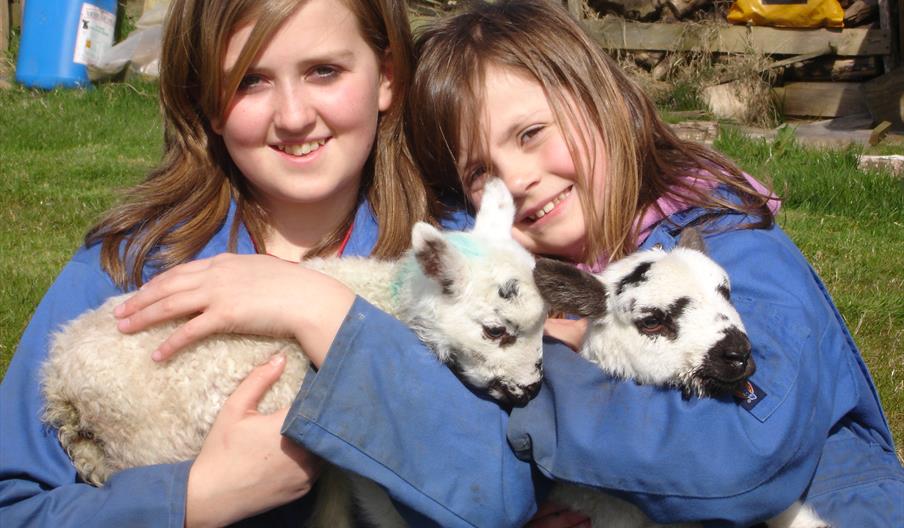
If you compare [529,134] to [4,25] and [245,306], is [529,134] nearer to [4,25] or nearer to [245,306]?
[245,306]

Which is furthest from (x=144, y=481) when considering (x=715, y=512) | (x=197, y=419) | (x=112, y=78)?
(x=112, y=78)

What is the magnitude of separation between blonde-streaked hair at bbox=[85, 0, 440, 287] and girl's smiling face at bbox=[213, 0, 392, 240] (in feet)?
0.19

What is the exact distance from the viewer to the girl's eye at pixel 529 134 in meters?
3.75

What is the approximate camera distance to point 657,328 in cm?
309

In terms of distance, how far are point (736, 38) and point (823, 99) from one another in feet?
4.70

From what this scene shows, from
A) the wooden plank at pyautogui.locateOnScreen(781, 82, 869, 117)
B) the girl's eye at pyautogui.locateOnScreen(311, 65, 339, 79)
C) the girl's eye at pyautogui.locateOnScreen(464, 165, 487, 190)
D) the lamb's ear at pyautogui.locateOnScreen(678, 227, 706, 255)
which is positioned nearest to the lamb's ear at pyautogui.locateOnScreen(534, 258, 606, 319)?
the lamb's ear at pyautogui.locateOnScreen(678, 227, 706, 255)

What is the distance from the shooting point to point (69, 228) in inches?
294

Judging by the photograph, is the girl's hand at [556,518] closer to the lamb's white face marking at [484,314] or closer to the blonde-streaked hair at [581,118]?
the lamb's white face marking at [484,314]

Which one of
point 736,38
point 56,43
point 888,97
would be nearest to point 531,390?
point 888,97

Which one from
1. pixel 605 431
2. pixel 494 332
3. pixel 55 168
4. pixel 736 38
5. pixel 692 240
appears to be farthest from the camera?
pixel 736 38

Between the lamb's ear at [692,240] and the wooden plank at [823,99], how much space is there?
1067 centimetres

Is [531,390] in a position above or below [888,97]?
above

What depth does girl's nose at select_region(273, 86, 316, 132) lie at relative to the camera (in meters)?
3.56

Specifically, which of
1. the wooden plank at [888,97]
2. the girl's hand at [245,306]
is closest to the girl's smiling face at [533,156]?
the girl's hand at [245,306]
